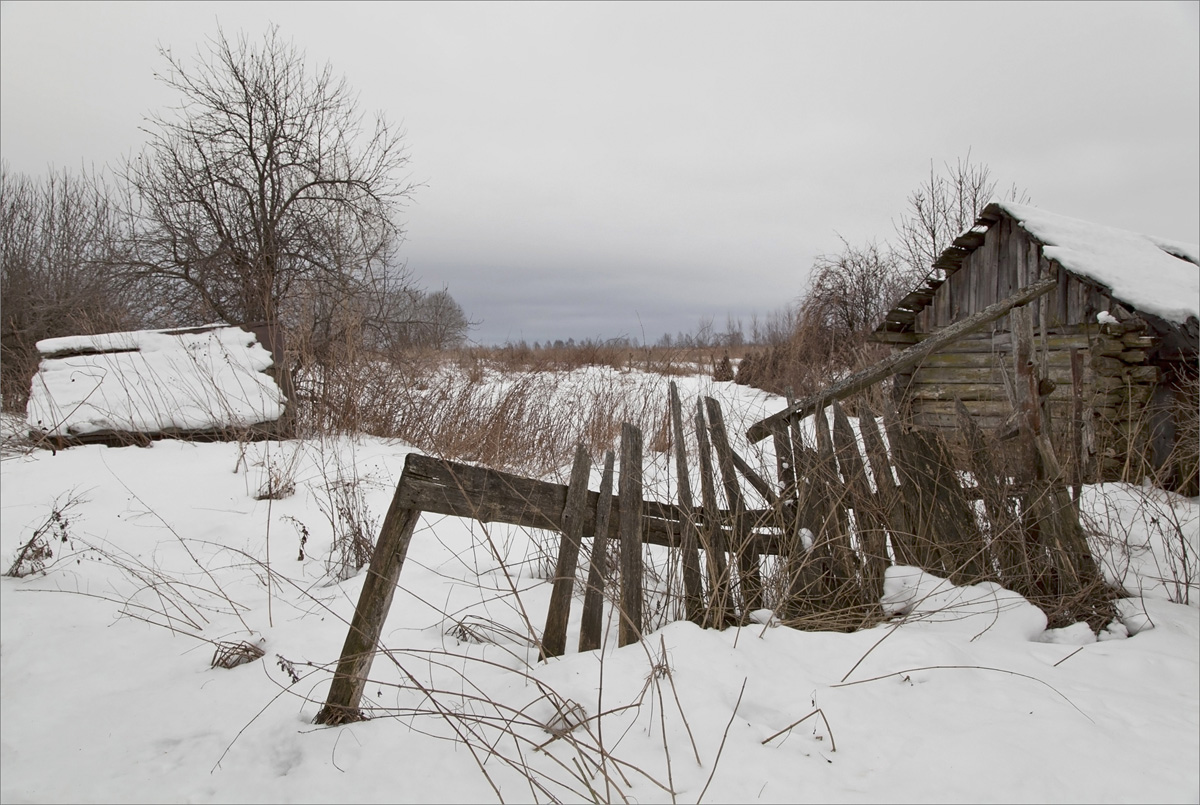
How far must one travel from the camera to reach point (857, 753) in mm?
2061

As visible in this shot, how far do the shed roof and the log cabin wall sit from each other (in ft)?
0.65

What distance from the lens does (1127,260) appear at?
27.1 feet

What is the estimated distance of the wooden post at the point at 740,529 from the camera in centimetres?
294

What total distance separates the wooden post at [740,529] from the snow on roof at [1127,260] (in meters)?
6.75

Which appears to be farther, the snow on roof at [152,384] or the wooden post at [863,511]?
the snow on roof at [152,384]

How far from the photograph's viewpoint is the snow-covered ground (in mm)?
1952

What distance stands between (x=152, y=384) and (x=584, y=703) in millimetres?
6728

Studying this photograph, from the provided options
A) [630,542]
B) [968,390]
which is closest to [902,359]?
[630,542]

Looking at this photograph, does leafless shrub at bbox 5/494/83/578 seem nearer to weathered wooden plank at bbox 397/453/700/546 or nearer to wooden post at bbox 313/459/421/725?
wooden post at bbox 313/459/421/725

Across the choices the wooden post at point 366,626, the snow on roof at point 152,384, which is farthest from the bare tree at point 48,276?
the wooden post at point 366,626

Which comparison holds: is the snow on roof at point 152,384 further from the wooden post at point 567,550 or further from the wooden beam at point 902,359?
the wooden beam at point 902,359

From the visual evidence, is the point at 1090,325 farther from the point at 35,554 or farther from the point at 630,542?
the point at 35,554

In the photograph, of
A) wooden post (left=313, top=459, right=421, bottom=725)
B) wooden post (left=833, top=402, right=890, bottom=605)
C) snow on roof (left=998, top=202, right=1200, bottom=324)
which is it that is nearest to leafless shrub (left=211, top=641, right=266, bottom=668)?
wooden post (left=313, top=459, right=421, bottom=725)

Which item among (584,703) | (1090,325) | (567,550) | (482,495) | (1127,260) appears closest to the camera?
(584,703)
